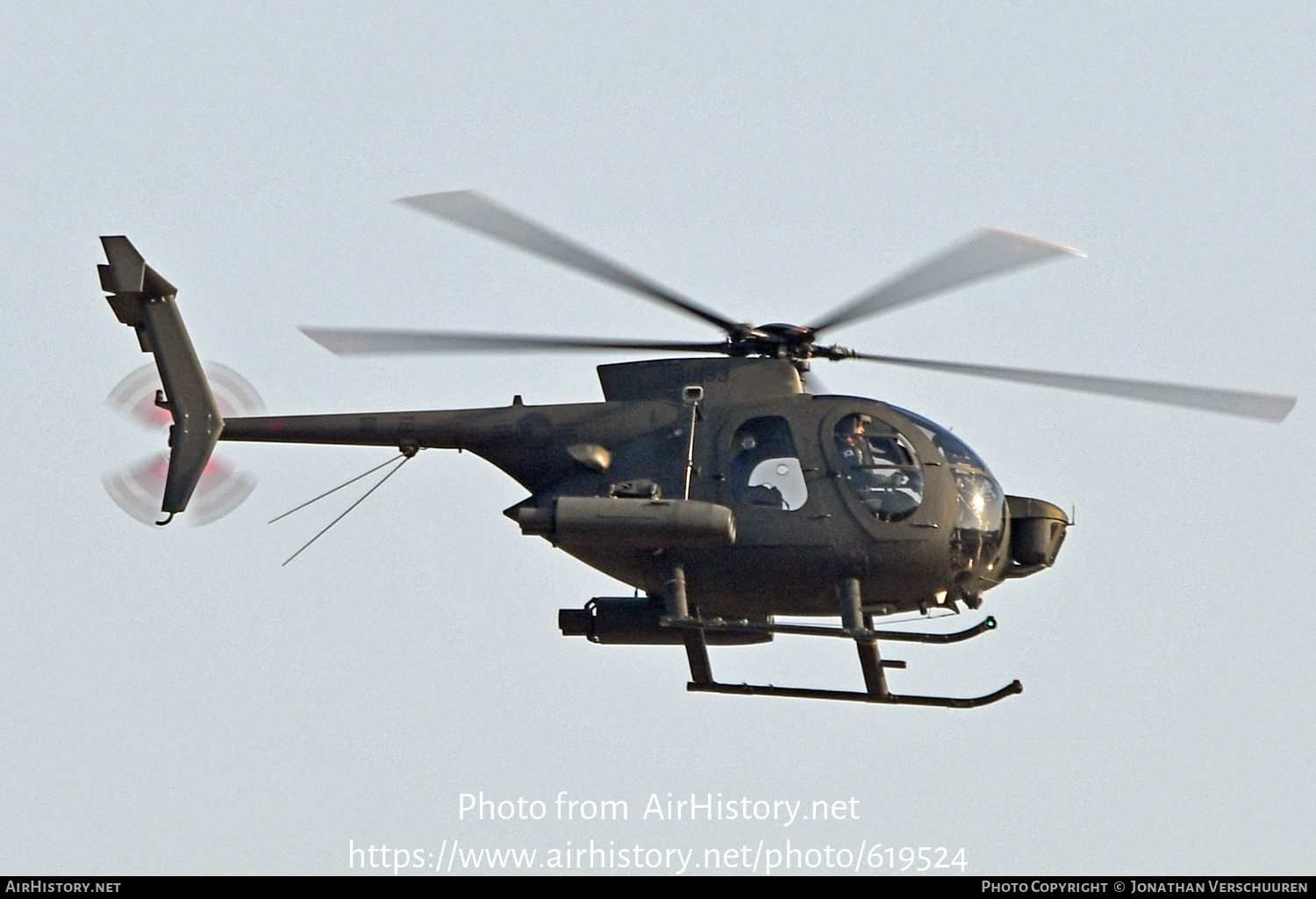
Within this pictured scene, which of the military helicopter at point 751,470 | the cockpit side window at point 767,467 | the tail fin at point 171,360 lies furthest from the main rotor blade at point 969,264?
the tail fin at point 171,360

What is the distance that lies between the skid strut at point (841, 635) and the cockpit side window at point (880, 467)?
66 cm

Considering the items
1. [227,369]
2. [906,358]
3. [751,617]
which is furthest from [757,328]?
[227,369]

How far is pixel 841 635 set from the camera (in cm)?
1369

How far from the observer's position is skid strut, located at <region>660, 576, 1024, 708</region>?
13.8 meters

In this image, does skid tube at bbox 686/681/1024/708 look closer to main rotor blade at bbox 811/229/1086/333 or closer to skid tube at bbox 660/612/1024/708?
skid tube at bbox 660/612/1024/708

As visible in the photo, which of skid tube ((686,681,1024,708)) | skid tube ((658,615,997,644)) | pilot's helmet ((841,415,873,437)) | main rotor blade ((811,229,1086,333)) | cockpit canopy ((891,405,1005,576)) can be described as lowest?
skid tube ((686,681,1024,708))

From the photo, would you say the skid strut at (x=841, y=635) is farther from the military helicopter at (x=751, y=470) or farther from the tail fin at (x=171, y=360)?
the tail fin at (x=171, y=360)

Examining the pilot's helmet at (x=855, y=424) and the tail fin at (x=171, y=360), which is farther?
the tail fin at (x=171, y=360)

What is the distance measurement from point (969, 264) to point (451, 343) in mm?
4045

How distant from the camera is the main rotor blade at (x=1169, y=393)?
13799 mm

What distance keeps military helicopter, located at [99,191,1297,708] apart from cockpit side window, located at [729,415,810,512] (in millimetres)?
16

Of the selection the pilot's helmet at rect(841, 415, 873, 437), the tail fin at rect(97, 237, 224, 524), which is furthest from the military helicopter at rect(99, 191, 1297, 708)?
the tail fin at rect(97, 237, 224, 524)

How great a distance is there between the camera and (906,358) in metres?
14.4

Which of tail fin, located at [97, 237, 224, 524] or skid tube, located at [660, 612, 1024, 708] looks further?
tail fin, located at [97, 237, 224, 524]
